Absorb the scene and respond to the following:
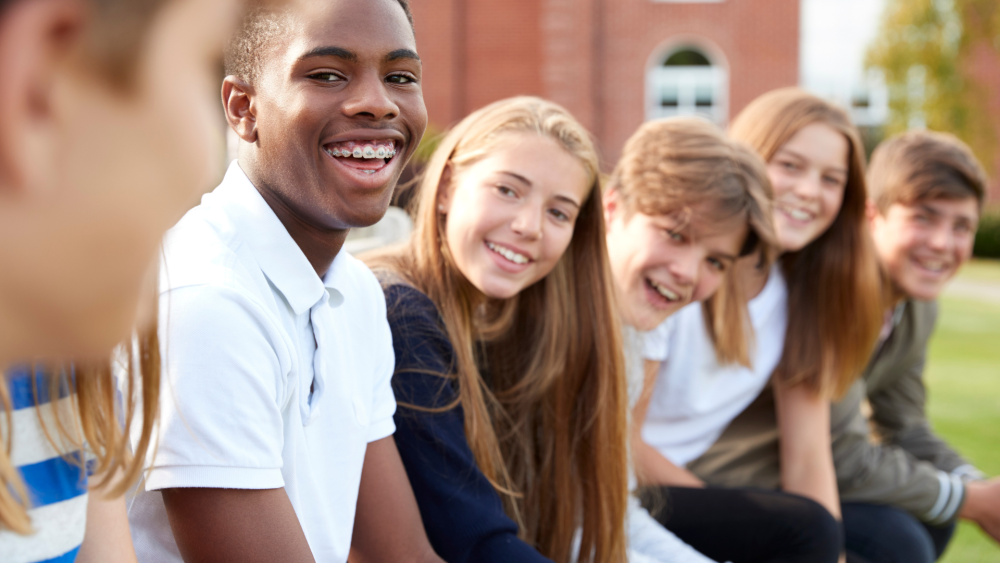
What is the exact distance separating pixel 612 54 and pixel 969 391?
15023mm

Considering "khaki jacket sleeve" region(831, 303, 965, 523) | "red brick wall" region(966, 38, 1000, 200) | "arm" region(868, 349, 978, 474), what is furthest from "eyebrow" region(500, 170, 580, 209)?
"red brick wall" region(966, 38, 1000, 200)

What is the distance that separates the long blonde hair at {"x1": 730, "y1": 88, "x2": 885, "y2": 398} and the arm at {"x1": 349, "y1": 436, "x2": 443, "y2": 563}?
1666mm

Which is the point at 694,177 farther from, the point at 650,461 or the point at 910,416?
the point at 910,416

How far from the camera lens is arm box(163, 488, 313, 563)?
1.17 meters

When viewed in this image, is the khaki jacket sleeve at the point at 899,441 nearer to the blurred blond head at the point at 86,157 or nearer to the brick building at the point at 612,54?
the blurred blond head at the point at 86,157

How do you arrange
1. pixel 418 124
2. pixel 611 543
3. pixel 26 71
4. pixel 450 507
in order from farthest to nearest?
pixel 611 543 < pixel 450 507 < pixel 418 124 < pixel 26 71

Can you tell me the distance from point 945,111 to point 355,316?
18.0 meters

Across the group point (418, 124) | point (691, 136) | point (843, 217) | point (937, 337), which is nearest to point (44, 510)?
point (418, 124)

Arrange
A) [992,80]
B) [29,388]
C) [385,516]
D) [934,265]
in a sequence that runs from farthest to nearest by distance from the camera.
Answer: [992,80]
[934,265]
[385,516]
[29,388]

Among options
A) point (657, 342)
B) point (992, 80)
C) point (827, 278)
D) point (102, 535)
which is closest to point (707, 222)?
point (657, 342)

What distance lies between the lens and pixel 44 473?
1088 mm

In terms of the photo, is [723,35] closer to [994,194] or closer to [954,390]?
[994,194]

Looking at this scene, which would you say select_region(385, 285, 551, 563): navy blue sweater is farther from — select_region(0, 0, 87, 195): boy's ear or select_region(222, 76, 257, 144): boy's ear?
select_region(0, 0, 87, 195): boy's ear

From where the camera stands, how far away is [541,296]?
2.25 metres
